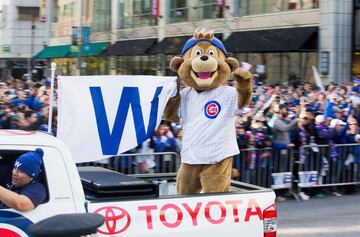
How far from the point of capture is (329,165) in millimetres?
11773

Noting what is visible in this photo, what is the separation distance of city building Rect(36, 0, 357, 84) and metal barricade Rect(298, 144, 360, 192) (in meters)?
14.0

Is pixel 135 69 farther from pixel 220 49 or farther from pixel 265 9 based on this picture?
pixel 220 49

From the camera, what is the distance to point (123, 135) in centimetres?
589

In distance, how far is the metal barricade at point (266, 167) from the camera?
11.1 metres

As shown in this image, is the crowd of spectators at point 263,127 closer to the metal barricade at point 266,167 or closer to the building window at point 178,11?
the metal barricade at point 266,167

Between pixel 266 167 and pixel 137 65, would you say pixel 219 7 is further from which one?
pixel 266 167

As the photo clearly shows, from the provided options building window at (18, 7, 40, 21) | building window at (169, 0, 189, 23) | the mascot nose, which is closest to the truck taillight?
the mascot nose

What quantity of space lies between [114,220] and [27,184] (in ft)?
2.13

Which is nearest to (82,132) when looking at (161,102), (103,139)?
(103,139)

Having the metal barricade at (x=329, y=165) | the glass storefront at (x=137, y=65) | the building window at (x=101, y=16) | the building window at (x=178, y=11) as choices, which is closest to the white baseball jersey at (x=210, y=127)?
the metal barricade at (x=329, y=165)

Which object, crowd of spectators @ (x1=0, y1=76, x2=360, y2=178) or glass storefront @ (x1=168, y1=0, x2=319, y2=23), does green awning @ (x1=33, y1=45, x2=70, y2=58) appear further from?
crowd of spectators @ (x1=0, y1=76, x2=360, y2=178)

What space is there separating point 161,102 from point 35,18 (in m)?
70.4

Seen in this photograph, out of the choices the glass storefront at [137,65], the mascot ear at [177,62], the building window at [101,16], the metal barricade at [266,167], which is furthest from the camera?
the building window at [101,16]

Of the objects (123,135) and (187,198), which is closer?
(187,198)
